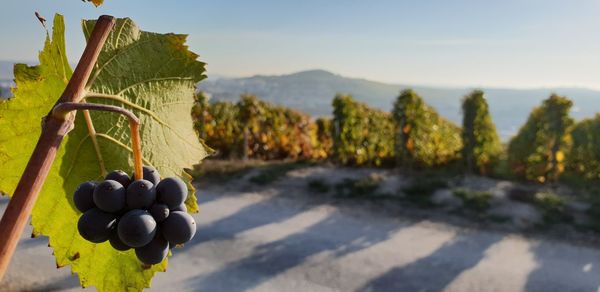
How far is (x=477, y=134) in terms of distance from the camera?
1293cm

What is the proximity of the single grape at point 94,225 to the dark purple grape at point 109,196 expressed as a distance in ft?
0.04

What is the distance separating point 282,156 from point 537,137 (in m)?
Result: 7.27

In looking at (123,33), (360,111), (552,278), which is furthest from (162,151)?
(360,111)

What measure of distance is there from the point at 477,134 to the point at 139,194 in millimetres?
12936

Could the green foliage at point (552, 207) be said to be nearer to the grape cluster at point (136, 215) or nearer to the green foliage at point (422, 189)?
the green foliage at point (422, 189)

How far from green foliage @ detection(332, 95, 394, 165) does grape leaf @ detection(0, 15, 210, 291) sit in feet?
42.3

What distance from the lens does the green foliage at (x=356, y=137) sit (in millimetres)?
14141

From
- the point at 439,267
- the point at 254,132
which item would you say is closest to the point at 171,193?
the point at 439,267

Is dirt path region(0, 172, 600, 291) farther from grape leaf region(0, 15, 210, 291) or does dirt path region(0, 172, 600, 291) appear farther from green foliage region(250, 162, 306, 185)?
grape leaf region(0, 15, 210, 291)

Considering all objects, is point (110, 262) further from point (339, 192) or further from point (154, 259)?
point (339, 192)

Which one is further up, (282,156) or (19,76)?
(19,76)

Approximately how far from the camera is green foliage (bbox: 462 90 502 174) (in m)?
12.8

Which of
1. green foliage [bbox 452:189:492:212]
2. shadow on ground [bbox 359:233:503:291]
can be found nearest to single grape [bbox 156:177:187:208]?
shadow on ground [bbox 359:233:503:291]

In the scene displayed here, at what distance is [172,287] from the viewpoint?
21.5 feet
